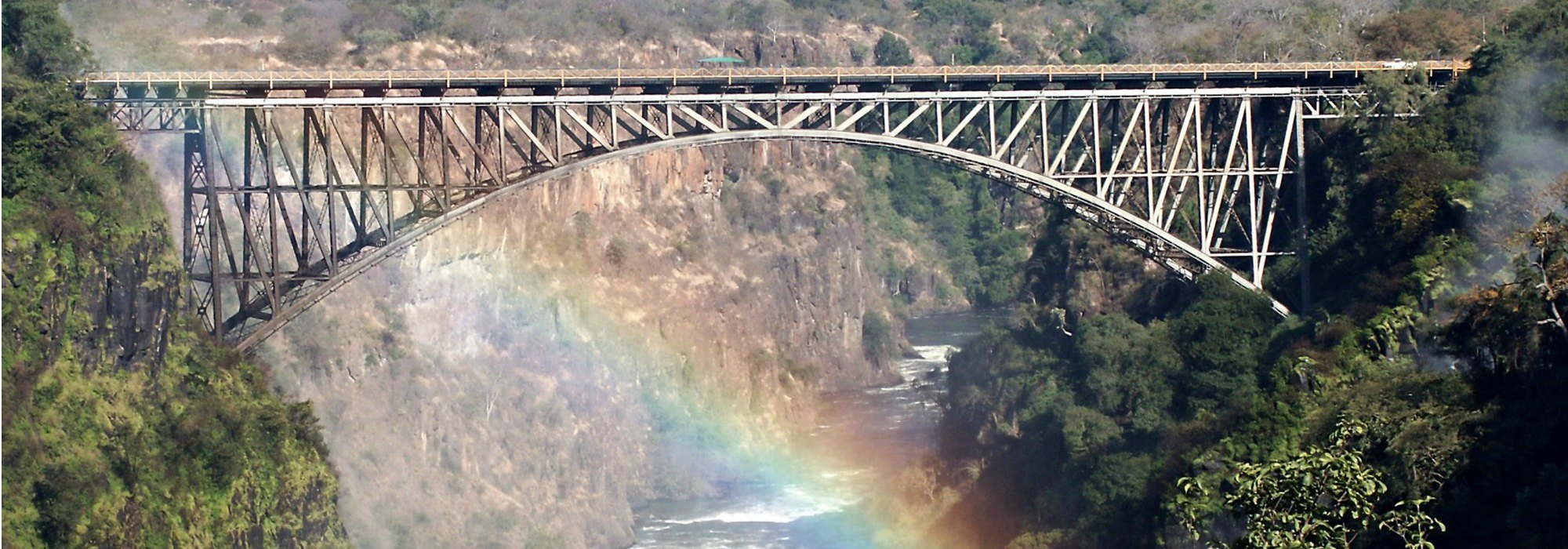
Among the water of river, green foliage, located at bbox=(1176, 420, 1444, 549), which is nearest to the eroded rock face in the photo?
the water of river

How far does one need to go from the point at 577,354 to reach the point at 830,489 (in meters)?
10.5

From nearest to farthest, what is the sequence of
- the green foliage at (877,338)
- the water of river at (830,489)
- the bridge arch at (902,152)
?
the bridge arch at (902,152) < the water of river at (830,489) < the green foliage at (877,338)

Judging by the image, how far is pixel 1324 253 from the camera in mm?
66562

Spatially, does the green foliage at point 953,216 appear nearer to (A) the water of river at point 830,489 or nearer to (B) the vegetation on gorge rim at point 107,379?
(A) the water of river at point 830,489

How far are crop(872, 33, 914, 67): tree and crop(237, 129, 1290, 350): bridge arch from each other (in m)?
78.0

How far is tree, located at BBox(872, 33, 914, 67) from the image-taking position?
144 meters

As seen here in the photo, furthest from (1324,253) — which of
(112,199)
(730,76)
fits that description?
(112,199)

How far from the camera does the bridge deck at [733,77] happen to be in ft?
198

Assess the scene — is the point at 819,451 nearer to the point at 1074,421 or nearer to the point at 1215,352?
the point at 1074,421

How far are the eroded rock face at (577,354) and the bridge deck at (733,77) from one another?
14846 millimetres

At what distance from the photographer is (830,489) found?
95.4m

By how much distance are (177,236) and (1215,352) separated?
3290 cm

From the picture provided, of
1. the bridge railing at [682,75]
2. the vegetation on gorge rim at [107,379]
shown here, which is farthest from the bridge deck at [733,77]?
the vegetation on gorge rim at [107,379]

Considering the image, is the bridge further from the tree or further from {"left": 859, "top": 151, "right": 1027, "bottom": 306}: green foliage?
the tree
